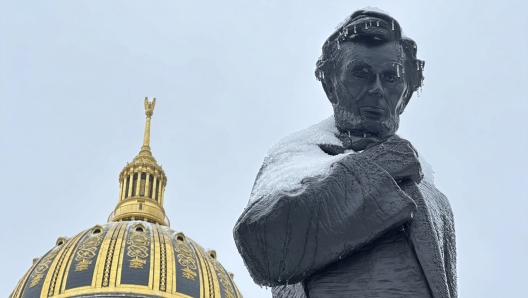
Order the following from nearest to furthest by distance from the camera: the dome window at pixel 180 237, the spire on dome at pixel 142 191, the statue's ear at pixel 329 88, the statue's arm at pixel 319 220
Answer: the statue's arm at pixel 319 220, the statue's ear at pixel 329 88, the dome window at pixel 180 237, the spire on dome at pixel 142 191

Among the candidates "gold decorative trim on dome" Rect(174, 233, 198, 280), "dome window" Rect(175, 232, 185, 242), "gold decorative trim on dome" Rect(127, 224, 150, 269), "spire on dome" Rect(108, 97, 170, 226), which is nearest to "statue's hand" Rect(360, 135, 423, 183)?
"gold decorative trim on dome" Rect(174, 233, 198, 280)

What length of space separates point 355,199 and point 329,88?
0.45 meters

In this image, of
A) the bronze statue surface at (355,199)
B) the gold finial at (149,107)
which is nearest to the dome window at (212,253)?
the gold finial at (149,107)

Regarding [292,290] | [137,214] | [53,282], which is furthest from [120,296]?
[292,290]

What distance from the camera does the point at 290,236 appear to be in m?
2.46

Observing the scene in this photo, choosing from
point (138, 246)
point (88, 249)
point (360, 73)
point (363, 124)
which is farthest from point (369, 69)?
point (88, 249)

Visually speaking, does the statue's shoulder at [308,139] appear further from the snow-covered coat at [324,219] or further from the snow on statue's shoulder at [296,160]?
the snow-covered coat at [324,219]

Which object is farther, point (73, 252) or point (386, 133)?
point (73, 252)

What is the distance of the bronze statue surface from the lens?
247 centimetres

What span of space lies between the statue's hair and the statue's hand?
294 mm

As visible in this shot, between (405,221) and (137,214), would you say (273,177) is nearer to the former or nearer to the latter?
(405,221)

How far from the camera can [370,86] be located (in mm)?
2756

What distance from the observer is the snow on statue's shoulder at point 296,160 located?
2.54 m

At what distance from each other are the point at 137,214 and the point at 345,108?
182 ft
